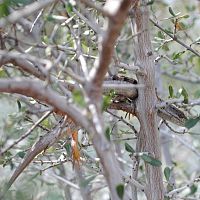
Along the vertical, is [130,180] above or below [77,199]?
below

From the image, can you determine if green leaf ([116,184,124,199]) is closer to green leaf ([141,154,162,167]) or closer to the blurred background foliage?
the blurred background foliage

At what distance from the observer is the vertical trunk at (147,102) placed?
1087 millimetres

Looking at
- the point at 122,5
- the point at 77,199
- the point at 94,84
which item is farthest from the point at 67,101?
the point at 77,199

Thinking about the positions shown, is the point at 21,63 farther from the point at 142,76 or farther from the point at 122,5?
the point at 122,5

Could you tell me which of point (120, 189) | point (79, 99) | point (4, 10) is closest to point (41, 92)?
point (79, 99)

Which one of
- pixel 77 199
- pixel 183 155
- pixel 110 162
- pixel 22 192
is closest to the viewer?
pixel 110 162

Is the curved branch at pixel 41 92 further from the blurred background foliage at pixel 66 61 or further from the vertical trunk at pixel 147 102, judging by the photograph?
the vertical trunk at pixel 147 102

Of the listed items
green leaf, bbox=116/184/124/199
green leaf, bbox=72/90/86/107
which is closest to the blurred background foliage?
green leaf, bbox=72/90/86/107

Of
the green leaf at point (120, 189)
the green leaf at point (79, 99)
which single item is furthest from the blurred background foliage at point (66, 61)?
the green leaf at point (120, 189)

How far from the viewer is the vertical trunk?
109 cm

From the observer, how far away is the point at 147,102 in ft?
3.60

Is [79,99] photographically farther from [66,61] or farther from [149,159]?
[149,159]

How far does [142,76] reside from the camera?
110cm

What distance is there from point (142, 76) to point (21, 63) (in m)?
0.28
